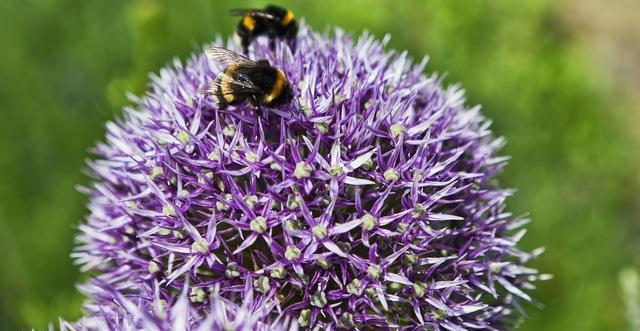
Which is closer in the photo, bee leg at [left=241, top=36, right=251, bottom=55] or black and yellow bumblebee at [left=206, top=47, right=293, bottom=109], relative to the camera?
black and yellow bumblebee at [left=206, top=47, right=293, bottom=109]

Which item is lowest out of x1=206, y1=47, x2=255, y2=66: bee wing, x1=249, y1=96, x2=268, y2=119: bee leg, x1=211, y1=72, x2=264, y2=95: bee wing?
x1=249, y1=96, x2=268, y2=119: bee leg

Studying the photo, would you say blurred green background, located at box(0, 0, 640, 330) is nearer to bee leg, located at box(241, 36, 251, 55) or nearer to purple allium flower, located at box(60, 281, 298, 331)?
bee leg, located at box(241, 36, 251, 55)

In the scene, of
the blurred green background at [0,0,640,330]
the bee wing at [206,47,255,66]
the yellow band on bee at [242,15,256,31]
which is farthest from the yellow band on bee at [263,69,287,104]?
the blurred green background at [0,0,640,330]

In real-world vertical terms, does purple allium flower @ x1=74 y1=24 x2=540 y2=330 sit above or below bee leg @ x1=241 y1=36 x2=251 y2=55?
below

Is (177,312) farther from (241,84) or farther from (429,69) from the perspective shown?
(429,69)

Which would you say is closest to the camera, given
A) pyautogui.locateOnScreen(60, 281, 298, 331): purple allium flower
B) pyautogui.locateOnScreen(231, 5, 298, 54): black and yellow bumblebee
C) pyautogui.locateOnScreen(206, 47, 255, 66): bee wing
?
pyautogui.locateOnScreen(60, 281, 298, 331): purple allium flower

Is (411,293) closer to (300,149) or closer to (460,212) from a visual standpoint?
(460,212)

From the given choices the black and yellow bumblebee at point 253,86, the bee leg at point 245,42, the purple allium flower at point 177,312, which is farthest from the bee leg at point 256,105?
the bee leg at point 245,42
